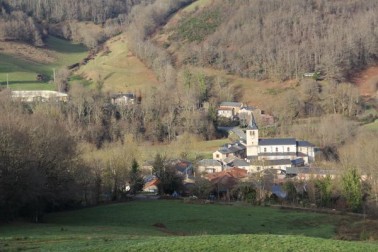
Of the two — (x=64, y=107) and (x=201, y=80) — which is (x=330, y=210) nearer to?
(x=64, y=107)

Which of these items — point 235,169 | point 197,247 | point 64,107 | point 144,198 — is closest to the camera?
point 197,247

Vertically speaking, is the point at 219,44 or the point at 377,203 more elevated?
the point at 219,44

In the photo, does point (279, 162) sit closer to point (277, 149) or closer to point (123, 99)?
point (277, 149)

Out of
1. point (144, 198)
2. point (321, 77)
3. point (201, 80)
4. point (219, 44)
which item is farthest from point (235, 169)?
point (219, 44)

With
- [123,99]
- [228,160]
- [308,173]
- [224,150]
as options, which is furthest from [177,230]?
[123,99]

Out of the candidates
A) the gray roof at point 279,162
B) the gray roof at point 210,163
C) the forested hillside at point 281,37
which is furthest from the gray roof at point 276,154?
the forested hillside at point 281,37

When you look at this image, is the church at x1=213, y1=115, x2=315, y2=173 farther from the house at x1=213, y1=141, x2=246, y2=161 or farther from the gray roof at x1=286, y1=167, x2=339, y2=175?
the gray roof at x1=286, y1=167, x2=339, y2=175

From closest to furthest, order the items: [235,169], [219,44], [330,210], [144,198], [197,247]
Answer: [197,247], [330,210], [144,198], [235,169], [219,44]

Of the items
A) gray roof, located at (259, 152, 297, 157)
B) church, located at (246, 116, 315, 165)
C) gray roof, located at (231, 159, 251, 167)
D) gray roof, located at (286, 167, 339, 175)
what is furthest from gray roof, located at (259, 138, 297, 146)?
gray roof, located at (286, 167, 339, 175)
